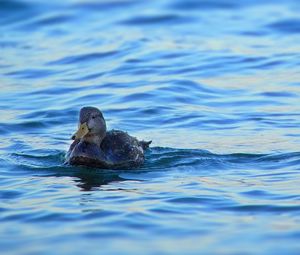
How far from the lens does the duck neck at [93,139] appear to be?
41.2 ft

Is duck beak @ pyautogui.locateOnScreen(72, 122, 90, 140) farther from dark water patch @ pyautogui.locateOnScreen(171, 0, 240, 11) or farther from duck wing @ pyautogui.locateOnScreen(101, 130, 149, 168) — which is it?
dark water patch @ pyautogui.locateOnScreen(171, 0, 240, 11)

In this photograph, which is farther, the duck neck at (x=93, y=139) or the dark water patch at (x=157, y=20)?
the dark water patch at (x=157, y=20)

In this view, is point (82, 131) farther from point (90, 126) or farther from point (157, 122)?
point (157, 122)

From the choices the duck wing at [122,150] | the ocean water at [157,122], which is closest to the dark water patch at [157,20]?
the ocean water at [157,122]

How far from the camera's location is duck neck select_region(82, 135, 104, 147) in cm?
1256

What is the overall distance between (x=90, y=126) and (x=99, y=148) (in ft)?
0.96

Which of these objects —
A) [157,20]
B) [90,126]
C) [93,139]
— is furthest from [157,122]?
[157,20]

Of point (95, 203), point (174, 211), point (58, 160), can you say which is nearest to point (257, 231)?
point (174, 211)

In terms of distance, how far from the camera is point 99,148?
12531 millimetres

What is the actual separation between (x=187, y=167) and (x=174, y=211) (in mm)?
1952

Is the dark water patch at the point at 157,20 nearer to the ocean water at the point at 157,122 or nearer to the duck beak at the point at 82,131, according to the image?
A: the ocean water at the point at 157,122

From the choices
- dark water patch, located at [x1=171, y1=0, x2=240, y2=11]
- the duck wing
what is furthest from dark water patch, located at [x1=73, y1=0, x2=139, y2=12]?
the duck wing

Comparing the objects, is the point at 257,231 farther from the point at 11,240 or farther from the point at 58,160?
the point at 58,160

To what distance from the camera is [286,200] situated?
10.7 meters
